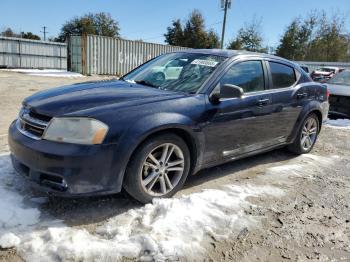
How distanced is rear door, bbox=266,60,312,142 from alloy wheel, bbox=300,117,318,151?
0.49 meters

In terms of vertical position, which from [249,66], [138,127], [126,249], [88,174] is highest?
[249,66]

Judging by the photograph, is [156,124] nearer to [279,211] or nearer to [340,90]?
[279,211]

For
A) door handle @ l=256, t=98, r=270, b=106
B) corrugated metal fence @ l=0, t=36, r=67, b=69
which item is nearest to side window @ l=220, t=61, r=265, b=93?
door handle @ l=256, t=98, r=270, b=106

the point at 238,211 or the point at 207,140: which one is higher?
the point at 207,140

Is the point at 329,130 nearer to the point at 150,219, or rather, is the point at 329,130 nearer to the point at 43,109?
the point at 150,219

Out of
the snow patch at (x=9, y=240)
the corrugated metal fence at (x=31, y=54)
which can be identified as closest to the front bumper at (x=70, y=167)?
the snow patch at (x=9, y=240)

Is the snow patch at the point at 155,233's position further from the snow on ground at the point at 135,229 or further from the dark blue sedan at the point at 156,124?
the dark blue sedan at the point at 156,124

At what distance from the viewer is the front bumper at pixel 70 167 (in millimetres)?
3119

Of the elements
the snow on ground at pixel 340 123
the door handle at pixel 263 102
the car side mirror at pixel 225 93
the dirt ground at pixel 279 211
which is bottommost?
the dirt ground at pixel 279 211

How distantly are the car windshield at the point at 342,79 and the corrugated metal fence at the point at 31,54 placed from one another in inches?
714

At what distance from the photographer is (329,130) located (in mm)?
8281

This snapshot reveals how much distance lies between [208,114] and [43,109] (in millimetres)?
1667

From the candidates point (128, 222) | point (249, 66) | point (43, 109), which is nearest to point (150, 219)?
point (128, 222)

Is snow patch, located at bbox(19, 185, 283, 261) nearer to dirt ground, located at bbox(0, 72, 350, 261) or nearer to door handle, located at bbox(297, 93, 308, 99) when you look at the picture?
dirt ground, located at bbox(0, 72, 350, 261)
